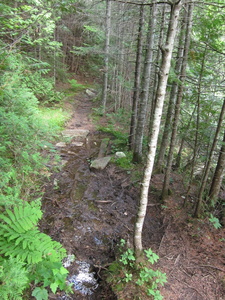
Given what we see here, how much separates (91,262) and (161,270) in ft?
5.09

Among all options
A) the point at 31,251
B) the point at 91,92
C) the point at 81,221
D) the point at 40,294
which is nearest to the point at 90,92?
the point at 91,92

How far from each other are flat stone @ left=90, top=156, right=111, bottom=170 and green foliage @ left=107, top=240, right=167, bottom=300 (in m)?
4.35

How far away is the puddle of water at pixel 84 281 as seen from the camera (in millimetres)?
3641

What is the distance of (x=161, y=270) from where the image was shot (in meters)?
4.00

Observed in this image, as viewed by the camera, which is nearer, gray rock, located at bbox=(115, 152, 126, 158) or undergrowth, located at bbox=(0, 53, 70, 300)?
undergrowth, located at bbox=(0, 53, 70, 300)

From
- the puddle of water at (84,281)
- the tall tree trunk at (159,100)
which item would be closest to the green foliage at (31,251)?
the puddle of water at (84,281)

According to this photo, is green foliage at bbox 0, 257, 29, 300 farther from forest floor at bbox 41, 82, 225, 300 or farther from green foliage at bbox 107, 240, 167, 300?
green foliage at bbox 107, 240, 167, 300

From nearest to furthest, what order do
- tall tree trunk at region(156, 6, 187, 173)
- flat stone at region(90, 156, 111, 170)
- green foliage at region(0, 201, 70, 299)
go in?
1. green foliage at region(0, 201, 70, 299)
2. tall tree trunk at region(156, 6, 187, 173)
3. flat stone at region(90, 156, 111, 170)

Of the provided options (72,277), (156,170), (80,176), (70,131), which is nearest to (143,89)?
(156,170)

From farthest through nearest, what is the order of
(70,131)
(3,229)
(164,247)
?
1. (70,131)
2. (164,247)
3. (3,229)

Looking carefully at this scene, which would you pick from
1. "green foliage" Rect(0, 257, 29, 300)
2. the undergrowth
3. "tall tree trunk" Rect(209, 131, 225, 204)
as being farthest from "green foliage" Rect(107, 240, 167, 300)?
"tall tree trunk" Rect(209, 131, 225, 204)

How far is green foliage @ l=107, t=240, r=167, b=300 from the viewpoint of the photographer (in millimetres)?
3461

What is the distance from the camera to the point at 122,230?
17.0 ft

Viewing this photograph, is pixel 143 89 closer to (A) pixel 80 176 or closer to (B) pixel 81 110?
(A) pixel 80 176
